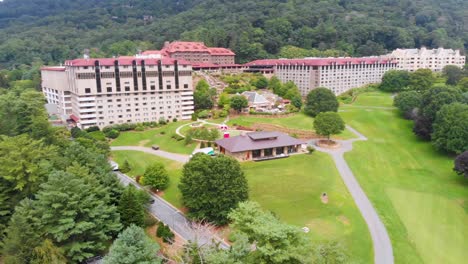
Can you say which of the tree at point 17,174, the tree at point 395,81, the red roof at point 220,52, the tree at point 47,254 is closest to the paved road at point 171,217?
the tree at point 47,254

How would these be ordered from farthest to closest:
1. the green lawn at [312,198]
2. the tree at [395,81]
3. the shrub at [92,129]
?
the tree at [395,81] → the shrub at [92,129] → the green lawn at [312,198]

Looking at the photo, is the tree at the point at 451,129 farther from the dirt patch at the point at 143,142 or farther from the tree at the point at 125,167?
the dirt patch at the point at 143,142

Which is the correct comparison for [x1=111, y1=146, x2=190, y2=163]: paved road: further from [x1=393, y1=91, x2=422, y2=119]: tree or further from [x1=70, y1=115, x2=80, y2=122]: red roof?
[x1=393, y1=91, x2=422, y2=119]: tree

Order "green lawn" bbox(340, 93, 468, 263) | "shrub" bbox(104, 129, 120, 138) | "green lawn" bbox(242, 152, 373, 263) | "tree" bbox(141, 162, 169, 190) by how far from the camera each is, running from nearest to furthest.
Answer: "green lawn" bbox(340, 93, 468, 263), "green lawn" bbox(242, 152, 373, 263), "tree" bbox(141, 162, 169, 190), "shrub" bbox(104, 129, 120, 138)

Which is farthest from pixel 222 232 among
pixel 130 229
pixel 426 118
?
pixel 426 118

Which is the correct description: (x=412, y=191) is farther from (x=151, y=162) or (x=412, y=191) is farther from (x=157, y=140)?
(x=157, y=140)

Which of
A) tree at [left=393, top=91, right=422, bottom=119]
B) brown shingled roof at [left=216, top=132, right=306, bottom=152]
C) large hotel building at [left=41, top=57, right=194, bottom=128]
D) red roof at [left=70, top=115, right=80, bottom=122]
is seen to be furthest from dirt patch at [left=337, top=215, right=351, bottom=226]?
red roof at [left=70, top=115, right=80, bottom=122]

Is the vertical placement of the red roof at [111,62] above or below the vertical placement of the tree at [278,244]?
above
